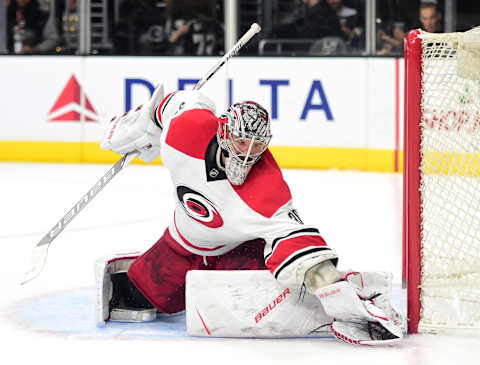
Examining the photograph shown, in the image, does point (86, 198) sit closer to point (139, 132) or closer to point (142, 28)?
point (139, 132)

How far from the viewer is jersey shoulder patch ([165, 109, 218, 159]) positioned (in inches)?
104

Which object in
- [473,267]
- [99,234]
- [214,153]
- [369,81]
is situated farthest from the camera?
[369,81]

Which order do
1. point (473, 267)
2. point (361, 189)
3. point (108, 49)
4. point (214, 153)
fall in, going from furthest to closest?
1. point (108, 49)
2. point (361, 189)
3. point (473, 267)
4. point (214, 153)

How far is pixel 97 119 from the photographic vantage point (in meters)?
7.18

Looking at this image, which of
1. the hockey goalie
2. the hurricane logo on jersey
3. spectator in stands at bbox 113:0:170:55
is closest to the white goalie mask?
the hockey goalie

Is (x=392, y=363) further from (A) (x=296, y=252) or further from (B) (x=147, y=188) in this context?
(B) (x=147, y=188)

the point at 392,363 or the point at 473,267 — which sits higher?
the point at 473,267

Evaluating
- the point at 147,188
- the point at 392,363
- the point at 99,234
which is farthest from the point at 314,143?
the point at 392,363

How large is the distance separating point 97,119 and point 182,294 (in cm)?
444

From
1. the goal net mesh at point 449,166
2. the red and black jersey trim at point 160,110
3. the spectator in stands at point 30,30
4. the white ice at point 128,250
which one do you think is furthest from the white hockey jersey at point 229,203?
the spectator in stands at point 30,30

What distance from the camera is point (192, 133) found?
2660 mm

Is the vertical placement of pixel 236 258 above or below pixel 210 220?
below

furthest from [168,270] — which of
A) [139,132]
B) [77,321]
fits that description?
[139,132]

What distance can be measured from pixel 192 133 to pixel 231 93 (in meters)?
A: 4.32
